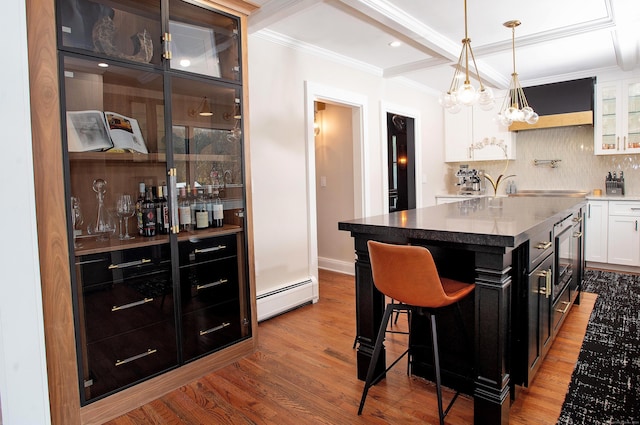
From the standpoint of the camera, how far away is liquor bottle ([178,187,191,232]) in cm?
244

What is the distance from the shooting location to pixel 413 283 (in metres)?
1.83

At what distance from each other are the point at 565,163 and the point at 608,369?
12.6ft

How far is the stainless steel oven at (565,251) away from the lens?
2.60m

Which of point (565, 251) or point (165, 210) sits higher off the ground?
point (165, 210)

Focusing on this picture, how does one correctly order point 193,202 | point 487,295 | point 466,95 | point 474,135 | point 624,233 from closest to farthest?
point 487,295, point 193,202, point 466,95, point 624,233, point 474,135

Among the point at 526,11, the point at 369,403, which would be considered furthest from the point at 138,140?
the point at 526,11

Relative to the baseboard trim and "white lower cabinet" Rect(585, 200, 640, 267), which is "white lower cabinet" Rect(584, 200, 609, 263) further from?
the baseboard trim

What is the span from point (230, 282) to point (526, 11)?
3122mm

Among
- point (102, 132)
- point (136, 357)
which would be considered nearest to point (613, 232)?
Answer: point (136, 357)

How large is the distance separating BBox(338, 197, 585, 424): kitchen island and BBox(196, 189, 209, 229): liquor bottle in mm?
921

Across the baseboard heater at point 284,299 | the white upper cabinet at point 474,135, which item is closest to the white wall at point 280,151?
the baseboard heater at point 284,299

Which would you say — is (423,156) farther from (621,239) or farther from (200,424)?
(200,424)

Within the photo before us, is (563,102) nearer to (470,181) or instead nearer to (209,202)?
(470,181)

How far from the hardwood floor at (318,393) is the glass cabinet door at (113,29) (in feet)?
6.32
